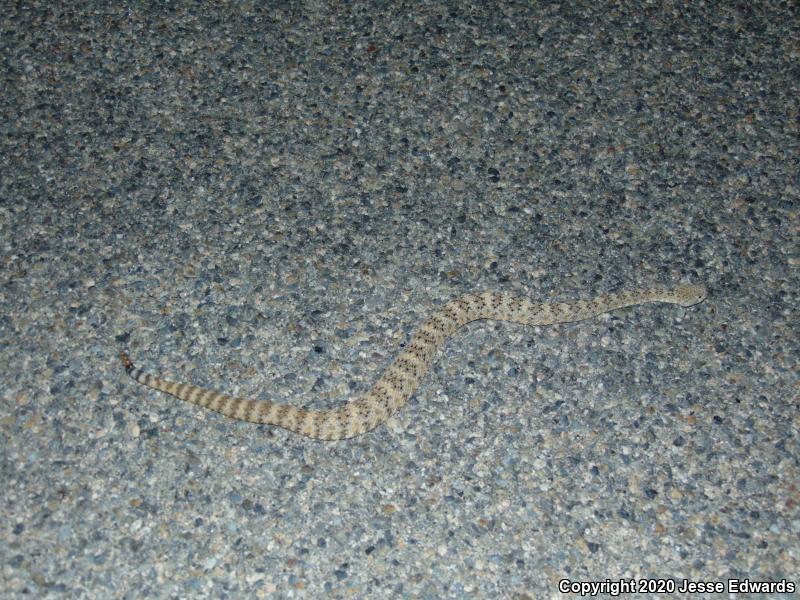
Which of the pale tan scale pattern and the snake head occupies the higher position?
the snake head

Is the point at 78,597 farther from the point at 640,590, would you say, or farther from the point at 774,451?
the point at 774,451

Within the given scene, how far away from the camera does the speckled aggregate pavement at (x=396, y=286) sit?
4430 millimetres

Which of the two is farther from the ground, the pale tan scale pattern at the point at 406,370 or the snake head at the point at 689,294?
the snake head at the point at 689,294

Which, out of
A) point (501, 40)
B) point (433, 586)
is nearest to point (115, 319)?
point (433, 586)

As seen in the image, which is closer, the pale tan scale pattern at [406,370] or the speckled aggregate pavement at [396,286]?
the speckled aggregate pavement at [396,286]

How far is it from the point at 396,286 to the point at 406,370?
2.46 feet

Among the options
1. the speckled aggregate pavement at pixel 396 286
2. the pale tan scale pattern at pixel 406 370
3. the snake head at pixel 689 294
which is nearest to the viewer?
the speckled aggregate pavement at pixel 396 286

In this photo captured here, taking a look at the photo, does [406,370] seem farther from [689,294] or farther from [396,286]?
[689,294]

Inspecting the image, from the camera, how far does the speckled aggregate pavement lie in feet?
14.5

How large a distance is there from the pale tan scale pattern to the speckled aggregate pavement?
9 cm

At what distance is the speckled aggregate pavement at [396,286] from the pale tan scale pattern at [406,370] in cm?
9

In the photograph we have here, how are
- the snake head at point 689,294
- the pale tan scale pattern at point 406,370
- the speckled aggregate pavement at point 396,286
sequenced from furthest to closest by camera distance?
the snake head at point 689,294 < the pale tan scale pattern at point 406,370 < the speckled aggregate pavement at point 396,286

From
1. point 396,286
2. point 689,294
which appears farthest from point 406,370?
point 689,294

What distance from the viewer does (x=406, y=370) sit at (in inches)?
199
